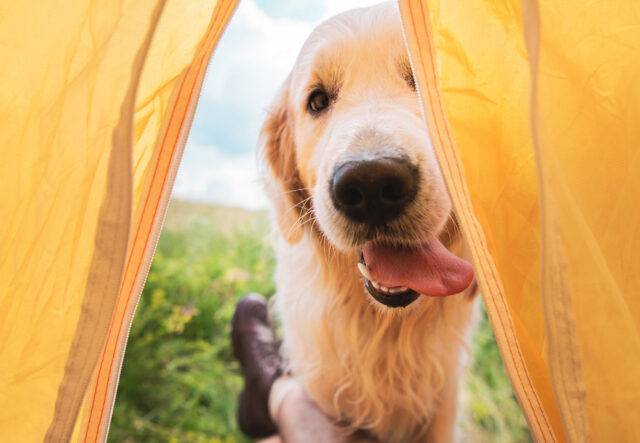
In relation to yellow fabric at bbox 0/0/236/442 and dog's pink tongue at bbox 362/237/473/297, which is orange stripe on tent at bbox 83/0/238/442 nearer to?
yellow fabric at bbox 0/0/236/442

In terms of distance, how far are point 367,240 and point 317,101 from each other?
66cm

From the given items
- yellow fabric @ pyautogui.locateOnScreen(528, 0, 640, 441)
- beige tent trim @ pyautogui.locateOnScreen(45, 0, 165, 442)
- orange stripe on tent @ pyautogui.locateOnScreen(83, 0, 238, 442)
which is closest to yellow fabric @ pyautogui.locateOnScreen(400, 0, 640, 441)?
yellow fabric @ pyautogui.locateOnScreen(528, 0, 640, 441)

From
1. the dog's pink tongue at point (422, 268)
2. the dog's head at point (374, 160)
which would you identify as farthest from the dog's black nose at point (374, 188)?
the dog's pink tongue at point (422, 268)

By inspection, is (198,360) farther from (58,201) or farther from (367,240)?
(58,201)

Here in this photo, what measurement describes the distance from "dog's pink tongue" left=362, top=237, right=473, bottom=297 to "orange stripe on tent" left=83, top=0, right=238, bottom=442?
667 millimetres

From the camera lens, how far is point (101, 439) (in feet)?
2.98

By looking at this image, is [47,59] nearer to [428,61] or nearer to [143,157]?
[143,157]

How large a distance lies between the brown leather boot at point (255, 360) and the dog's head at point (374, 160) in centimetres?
98

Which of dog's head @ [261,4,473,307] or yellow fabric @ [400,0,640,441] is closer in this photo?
yellow fabric @ [400,0,640,441]

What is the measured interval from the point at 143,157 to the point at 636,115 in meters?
1.04

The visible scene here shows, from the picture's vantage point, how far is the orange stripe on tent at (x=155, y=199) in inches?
35.5

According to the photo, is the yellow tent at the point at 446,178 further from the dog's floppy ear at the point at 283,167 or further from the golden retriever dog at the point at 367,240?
the dog's floppy ear at the point at 283,167

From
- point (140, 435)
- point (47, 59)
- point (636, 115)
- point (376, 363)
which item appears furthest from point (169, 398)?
point (636, 115)

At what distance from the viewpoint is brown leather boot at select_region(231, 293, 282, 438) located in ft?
6.87
